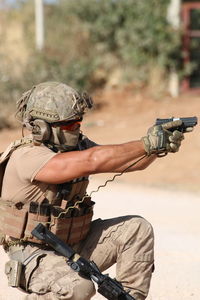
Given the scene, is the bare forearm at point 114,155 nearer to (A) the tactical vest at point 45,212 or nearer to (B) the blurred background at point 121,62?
(A) the tactical vest at point 45,212

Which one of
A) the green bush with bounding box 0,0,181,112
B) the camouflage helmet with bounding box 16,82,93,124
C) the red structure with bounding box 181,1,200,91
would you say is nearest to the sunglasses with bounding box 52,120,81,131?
the camouflage helmet with bounding box 16,82,93,124

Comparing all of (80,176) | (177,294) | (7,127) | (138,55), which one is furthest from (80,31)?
(80,176)

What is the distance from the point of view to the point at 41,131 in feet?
14.6

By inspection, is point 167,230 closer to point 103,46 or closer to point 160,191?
point 160,191

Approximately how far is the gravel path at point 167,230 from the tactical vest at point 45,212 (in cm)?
130

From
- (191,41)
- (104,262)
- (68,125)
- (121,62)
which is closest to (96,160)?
(68,125)

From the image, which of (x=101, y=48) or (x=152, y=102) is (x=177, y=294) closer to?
(x=152, y=102)

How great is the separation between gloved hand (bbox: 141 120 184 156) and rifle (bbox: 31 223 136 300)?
29.2 inches

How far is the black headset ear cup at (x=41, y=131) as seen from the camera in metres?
4.45

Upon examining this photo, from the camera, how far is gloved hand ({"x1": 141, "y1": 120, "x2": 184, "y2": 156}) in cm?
414

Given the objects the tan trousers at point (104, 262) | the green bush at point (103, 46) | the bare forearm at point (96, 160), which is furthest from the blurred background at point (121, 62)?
the bare forearm at point (96, 160)

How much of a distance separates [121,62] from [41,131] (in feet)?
50.1

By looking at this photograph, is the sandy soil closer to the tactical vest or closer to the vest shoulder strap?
the tactical vest

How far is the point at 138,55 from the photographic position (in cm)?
1872
